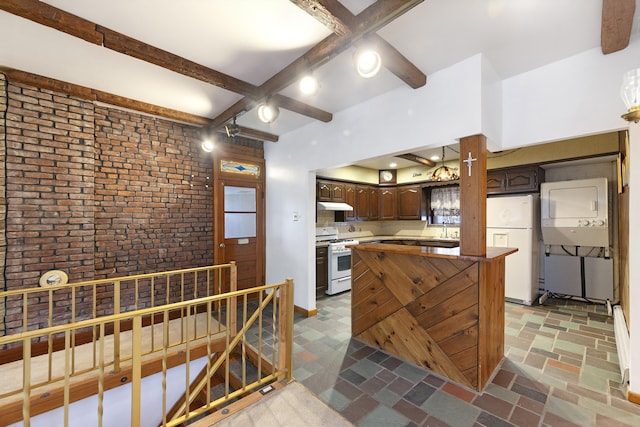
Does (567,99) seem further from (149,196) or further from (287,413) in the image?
(149,196)

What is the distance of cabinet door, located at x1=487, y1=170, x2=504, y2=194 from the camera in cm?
454

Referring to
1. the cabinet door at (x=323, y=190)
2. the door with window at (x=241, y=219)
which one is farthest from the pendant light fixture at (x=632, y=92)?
the door with window at (x=241, y=219)

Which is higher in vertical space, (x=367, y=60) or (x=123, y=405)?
(x=367, y=60)

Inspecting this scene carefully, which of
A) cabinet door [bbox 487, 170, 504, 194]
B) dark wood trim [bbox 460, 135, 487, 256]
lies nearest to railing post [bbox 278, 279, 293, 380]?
dark wood trim [bbox 460, 135, 487, 256]

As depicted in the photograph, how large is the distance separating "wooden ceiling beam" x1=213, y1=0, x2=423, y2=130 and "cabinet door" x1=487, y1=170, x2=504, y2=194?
152 inches

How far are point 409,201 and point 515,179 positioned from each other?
2.06 m

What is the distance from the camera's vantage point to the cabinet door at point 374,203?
20.3 feet

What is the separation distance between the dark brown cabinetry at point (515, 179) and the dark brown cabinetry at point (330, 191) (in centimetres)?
266

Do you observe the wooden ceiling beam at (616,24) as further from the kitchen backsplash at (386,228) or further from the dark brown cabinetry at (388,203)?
the dark brown cabinetry at (388,203)

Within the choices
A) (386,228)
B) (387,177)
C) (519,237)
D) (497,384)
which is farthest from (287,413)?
(386,228)

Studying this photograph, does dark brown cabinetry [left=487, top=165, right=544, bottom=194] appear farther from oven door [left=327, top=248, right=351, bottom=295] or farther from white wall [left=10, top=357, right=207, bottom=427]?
white wall [left=10, top=357, right=207, bottom=427]

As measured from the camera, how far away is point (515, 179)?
4.43 m

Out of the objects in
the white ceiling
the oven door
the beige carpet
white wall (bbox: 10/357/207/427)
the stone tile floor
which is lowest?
white wall (bbox: 10/357/207/427)

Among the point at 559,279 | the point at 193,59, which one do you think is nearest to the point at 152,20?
the point at 193,59
